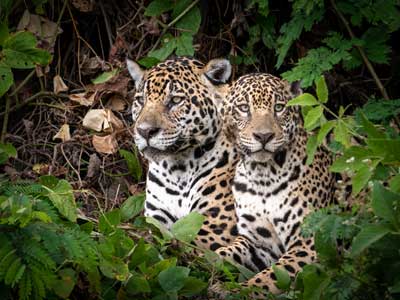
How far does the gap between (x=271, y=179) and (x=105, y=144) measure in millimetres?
2595

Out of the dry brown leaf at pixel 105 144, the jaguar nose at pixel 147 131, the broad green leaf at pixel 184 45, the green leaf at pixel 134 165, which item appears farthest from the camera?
the dry brown leaf at pixel 105 144

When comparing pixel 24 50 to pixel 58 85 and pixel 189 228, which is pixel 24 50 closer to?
pixel 189 228

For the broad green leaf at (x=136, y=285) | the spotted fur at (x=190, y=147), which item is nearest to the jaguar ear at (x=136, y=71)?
the spotted fur at (x=190, y=147)

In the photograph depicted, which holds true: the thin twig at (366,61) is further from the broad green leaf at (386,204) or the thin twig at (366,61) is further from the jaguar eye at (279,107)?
the broad green leaf at (386,204)

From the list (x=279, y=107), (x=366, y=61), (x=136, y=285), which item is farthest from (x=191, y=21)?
(x=136, y=285)

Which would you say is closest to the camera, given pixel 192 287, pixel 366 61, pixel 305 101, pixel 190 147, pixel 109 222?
pixel 305 101

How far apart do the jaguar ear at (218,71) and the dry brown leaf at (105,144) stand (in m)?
1.65

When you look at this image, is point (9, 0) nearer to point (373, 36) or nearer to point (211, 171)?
point (211, 171)

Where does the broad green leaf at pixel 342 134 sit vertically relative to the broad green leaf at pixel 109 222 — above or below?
above

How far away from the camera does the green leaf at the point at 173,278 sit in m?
8.23

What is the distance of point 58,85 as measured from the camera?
12867 mm

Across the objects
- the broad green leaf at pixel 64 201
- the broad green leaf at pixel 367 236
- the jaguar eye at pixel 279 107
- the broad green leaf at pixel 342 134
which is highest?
the broad green leaf at pixel 342 134

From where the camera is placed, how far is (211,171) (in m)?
11.2

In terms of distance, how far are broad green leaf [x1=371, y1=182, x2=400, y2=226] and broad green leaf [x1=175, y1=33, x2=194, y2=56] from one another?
494 cm
